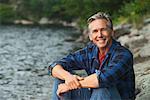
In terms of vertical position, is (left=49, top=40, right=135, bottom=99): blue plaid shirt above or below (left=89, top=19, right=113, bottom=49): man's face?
below

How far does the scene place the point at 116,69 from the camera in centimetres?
692

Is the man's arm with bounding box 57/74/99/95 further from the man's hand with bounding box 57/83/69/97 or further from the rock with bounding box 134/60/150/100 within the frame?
the rock with bounding box 134/60/150/100

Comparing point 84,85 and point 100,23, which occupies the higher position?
point 100,23

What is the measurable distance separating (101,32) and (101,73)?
0.68m

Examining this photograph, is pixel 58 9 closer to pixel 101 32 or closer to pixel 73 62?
pixel 73 62

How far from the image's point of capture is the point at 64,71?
7.37 meters

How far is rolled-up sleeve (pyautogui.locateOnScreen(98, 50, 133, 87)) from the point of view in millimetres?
6828

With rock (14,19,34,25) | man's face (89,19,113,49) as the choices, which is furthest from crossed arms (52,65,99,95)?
rock (14,19,34,25)

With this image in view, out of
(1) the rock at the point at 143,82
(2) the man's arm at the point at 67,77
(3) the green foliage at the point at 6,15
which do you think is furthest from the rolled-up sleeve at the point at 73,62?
(3) the green foliage at the point at 6,15

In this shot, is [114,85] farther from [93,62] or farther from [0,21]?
[0,21]

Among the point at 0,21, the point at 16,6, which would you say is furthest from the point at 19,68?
the point at 16,6

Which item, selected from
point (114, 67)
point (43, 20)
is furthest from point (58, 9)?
point (114, 67)

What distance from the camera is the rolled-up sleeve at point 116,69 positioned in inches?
269

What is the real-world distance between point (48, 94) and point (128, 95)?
6.27m
